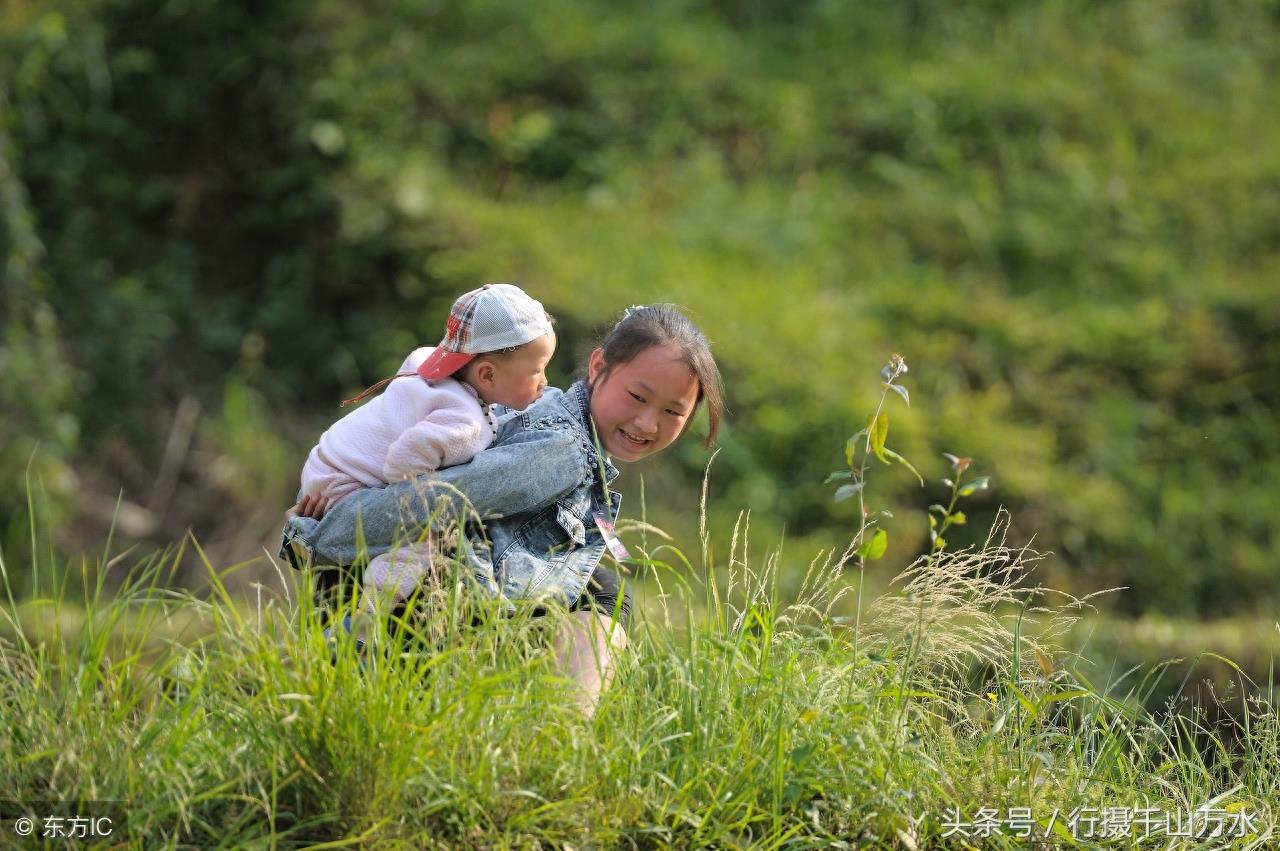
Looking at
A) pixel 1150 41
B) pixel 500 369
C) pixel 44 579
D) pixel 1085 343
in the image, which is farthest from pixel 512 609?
pixel 1150 41

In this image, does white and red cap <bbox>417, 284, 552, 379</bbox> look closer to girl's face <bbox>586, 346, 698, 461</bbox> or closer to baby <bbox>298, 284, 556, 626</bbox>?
baby <bbox>298, 284, 556, 626</bbox>

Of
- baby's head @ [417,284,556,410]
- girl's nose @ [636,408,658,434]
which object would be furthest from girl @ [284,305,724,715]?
baby's head @ [417,284,556,410]

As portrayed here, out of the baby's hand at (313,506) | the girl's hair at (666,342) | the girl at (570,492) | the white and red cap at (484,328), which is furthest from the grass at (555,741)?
the white and red cap at (484,328)

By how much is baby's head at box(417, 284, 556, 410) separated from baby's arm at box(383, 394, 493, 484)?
70 mm

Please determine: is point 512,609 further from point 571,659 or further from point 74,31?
point 74,31

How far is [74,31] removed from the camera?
902cm

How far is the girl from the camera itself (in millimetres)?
3320

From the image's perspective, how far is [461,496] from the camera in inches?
126

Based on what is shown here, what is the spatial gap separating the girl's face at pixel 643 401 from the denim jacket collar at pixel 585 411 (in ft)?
0.06

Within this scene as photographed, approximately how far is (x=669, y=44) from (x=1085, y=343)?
328cm

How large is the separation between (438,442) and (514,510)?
0.78ft

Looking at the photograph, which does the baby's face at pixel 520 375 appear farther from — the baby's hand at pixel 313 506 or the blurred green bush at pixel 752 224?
the blurred green bush at pixel 752 224

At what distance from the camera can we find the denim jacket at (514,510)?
3285 mm

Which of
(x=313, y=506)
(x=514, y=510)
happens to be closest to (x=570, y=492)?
(x=514, y=510)
